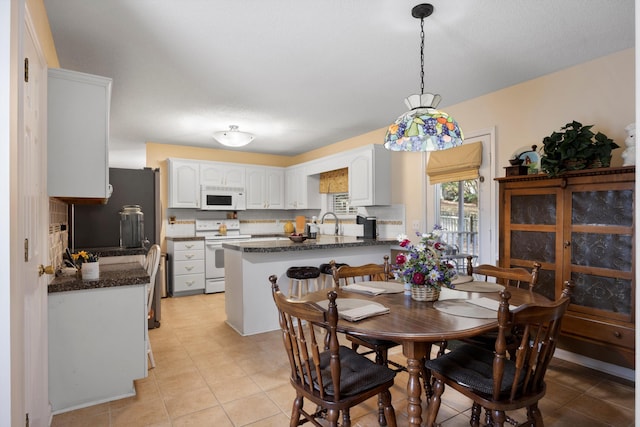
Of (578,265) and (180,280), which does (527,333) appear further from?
(180,280)

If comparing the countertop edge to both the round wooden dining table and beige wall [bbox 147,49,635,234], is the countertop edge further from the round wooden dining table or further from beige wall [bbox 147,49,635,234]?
the round wooden dining table

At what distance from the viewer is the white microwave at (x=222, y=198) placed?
19.1ft

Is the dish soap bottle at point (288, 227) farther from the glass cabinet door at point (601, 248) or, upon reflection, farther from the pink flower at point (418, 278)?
the pink flower at point (418, 278)

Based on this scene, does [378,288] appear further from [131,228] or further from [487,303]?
[131,228]

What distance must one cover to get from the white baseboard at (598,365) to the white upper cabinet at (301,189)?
161 inches

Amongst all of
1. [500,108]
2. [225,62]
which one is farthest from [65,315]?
[500,108]

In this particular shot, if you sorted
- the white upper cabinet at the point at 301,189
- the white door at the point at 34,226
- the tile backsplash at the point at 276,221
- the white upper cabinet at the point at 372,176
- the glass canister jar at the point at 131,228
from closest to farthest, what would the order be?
the white door at the point at 34,226 < the glass canister jar at the point at 131,228 < the white upper cabinet at the point at 372,176 < the tile backsplash at the point at 276,221 < the white upper cabinet at the point at 301,189

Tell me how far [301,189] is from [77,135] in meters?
4.19

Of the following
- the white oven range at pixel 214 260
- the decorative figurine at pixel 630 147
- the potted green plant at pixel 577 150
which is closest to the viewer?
the decorative figurine at pixel 630 147

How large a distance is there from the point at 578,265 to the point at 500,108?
5.55 ft

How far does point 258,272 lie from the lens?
363cm

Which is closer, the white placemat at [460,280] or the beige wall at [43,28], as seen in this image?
the beige wall at [43,28]

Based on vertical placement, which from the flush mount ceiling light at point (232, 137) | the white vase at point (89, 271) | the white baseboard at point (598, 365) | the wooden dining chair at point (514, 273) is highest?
the flush mount ceiling light at point (232, 137)

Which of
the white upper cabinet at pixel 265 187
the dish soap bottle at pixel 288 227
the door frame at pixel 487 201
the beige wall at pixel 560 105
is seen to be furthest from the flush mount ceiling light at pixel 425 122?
the dish soap bottle at pixel 288 227
